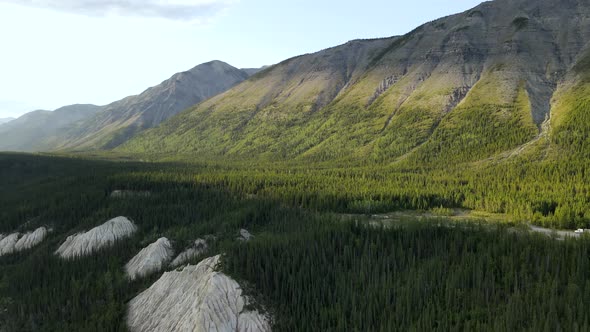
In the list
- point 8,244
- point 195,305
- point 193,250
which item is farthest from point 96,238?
point 195,305

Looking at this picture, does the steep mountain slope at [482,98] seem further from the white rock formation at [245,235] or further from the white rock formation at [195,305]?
the white rock formation at [195,305]

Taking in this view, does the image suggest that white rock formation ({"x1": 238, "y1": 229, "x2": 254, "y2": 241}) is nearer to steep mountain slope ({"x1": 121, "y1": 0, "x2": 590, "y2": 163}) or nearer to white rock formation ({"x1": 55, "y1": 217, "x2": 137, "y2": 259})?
white rock formation ({"x1": 55, "y1": 217, "x2": 137, "y2": 259})

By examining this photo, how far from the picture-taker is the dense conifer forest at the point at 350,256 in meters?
35.6

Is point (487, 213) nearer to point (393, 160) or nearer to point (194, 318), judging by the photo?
point (194, 318)

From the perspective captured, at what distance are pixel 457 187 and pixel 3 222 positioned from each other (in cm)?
10764

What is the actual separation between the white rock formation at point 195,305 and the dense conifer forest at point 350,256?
2.07 metres

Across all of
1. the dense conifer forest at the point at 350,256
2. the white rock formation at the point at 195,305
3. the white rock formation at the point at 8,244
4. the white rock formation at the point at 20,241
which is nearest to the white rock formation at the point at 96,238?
the dense conifer forest at the point at 350,256

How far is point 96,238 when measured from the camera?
7250cm

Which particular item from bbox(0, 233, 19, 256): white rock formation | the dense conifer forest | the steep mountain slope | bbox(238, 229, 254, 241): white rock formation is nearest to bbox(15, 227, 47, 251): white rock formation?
bbox(0, 233, 19, 256): white rock formation

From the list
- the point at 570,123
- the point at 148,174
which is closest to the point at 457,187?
the point at 570,123

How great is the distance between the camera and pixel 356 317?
119 feet

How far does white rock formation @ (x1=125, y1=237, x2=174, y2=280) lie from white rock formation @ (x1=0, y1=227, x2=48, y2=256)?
1272 inches

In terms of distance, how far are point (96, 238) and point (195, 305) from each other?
4291cm

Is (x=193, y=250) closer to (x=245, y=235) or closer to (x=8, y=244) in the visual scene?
(x=245, y=235)
